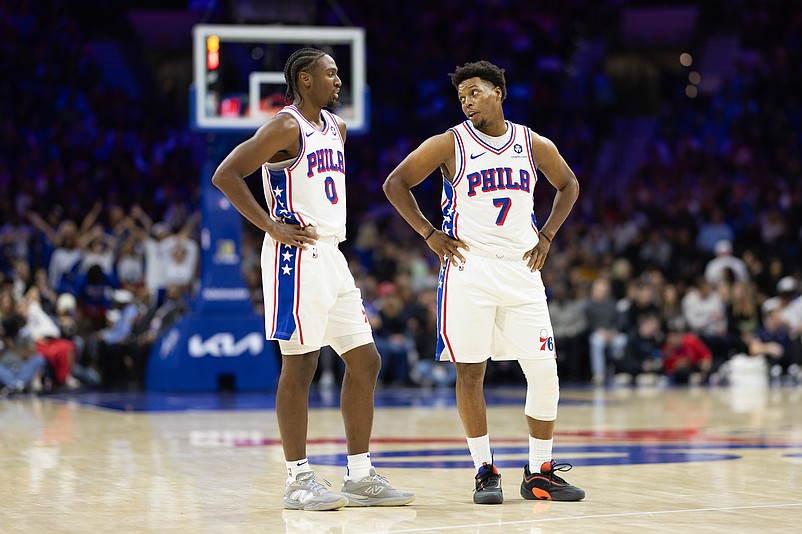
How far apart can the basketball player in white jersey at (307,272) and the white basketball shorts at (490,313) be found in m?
0.43

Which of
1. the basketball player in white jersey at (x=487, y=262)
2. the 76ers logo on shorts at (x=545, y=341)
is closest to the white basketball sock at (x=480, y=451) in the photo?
the basketball player in white jersey at (x=487, y=262)

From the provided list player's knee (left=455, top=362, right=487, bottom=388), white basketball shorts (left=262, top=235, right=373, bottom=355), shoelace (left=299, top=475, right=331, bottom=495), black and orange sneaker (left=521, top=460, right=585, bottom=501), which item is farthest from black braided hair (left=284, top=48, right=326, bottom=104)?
black and orange sneaker (left=521, top=460, right=585, bottom=501)

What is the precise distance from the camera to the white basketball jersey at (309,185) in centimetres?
560

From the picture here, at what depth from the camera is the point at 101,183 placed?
66.5ft

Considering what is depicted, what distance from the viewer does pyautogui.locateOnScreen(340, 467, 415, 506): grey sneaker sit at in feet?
18.3

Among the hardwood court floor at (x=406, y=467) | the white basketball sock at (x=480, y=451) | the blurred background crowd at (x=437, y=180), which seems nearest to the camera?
the hardwood court floor at (x=406, y=467)

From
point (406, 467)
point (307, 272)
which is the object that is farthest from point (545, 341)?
point (406, 467)

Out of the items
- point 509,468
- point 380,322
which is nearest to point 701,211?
point 380,322

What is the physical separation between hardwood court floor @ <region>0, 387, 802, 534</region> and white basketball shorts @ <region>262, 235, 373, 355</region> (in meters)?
0.78

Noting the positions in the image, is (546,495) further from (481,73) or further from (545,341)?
(481,73)

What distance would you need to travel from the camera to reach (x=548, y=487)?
5785 millimetres

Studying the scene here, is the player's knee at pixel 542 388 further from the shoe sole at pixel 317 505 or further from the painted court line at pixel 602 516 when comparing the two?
the shoe sole at pixel 317 505

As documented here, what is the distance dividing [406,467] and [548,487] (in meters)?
1.47

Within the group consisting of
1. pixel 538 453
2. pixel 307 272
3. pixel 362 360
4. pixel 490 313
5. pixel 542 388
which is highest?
pixel 307 272
